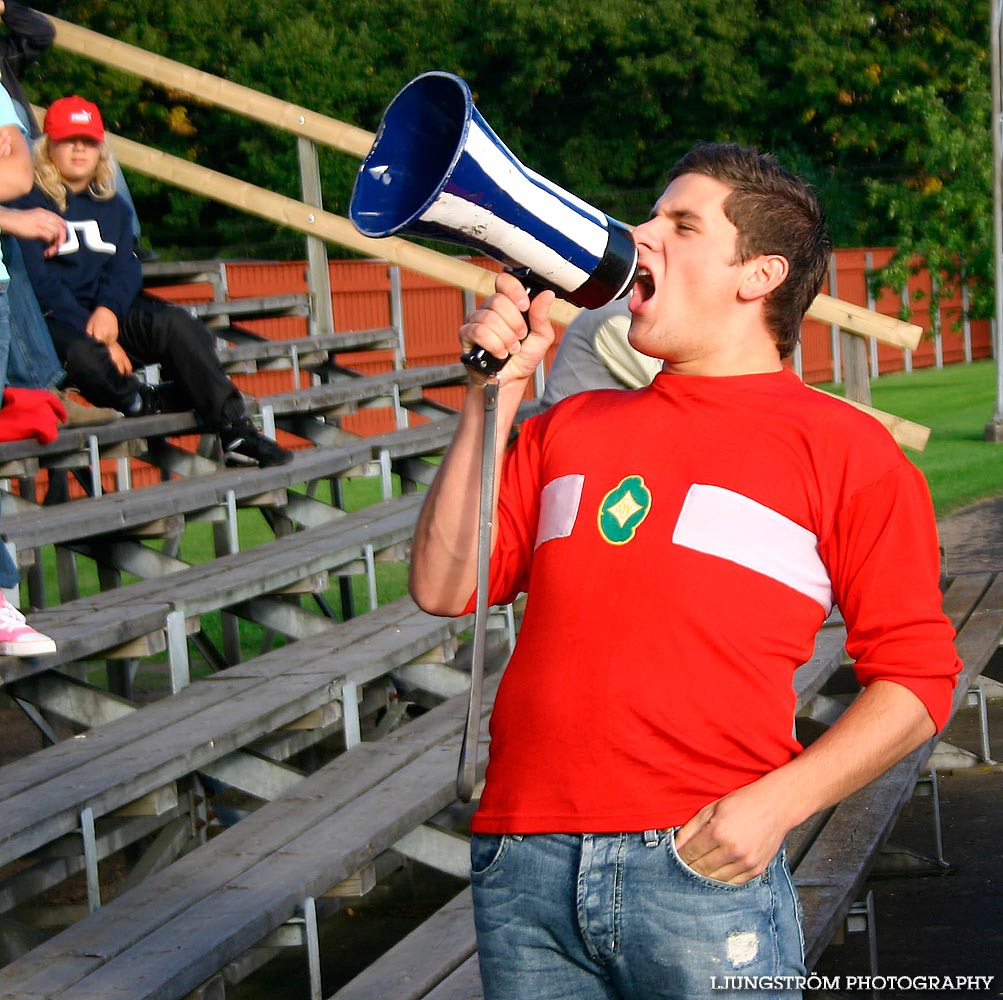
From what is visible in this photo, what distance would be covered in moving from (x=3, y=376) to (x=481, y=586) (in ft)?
11.1

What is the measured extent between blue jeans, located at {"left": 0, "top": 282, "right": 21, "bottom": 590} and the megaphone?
8.33ft

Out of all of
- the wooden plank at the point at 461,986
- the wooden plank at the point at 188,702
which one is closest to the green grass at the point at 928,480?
the wooden plank at the point at 188,702

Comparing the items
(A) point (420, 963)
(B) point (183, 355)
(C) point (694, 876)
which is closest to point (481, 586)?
(C) point (694, 876)

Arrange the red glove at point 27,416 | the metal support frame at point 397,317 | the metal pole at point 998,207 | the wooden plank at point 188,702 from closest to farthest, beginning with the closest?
the wooden plank at point 188,702, the red glove at point 27,416, the metal support frame at point 397,317, the metal pole at point 998,207

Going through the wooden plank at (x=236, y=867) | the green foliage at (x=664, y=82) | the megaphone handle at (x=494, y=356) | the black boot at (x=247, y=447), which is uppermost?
the green foliage at (x=664, y=82)

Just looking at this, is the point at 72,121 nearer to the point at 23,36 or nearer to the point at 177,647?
the point at 23,36

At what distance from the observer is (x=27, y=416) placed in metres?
5.48

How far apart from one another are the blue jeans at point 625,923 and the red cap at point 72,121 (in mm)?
4842

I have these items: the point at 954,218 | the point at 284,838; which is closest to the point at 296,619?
the point at 284,838

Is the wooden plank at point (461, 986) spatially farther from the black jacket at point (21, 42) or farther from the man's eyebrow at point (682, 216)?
the black jacket at point (21, 42)

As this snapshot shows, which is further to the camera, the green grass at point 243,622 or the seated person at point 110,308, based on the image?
the green grass at point 243,622

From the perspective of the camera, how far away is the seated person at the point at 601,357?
401 centimetres

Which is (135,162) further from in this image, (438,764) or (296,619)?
(438,764)

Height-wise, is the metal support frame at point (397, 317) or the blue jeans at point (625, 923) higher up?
the metal support frame at point (397, 317)
